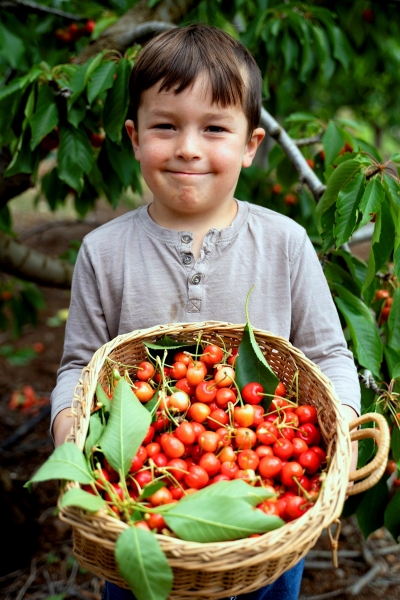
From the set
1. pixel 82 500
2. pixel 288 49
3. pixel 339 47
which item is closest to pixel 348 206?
pixel 82 500

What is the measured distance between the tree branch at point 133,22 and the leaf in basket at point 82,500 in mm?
1866

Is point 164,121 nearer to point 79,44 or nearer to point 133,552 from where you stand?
point 133,552

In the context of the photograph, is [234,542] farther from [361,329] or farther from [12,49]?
[12,49]

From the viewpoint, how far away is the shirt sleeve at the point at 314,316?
1645mm

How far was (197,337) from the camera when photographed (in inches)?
63.1

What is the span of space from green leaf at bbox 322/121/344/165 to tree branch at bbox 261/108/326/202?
0.08m

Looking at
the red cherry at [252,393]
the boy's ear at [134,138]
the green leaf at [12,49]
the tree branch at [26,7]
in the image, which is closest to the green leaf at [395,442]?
the red cherry at [252,393]

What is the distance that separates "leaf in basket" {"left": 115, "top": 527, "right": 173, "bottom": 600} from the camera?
98cm

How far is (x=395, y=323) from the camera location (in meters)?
1.83

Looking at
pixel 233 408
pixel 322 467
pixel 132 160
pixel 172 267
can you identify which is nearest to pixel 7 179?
pixel 132 160

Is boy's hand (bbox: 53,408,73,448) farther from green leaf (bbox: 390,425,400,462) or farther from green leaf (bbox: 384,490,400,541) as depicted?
green leaf (bbox: 384,490,400,541)

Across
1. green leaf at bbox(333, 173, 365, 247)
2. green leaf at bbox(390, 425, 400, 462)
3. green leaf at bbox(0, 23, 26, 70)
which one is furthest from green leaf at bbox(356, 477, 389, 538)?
green leaf at bbox(0, 23, 26, 70)

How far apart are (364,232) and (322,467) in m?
1.43

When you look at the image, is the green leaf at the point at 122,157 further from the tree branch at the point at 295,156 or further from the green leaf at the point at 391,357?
the green leaf at the point at 391,357
